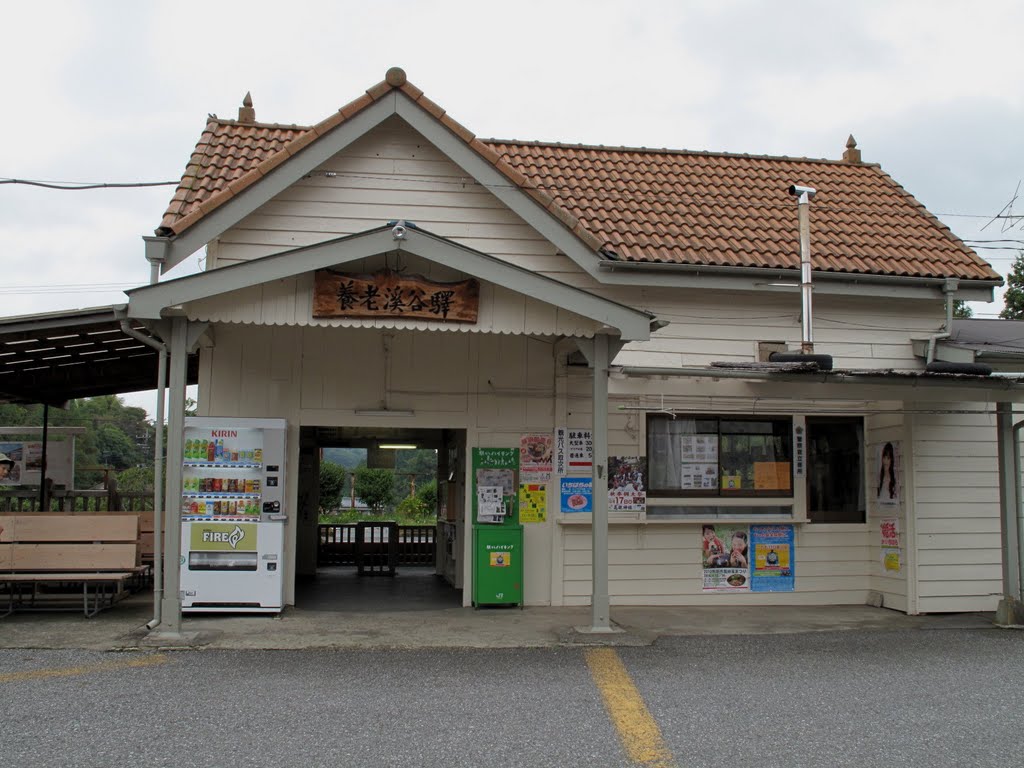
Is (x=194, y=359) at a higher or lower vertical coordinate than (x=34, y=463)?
higher

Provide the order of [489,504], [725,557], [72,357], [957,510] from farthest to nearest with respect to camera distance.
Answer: [72,357]
[725,557]
[957,510]
[489,504]

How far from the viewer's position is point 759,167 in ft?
44.2

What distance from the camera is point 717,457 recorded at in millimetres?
10805

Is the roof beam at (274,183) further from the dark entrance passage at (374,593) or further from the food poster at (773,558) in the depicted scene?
the food poster at (773,558)

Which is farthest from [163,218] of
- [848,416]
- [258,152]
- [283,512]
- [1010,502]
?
[1010,502]

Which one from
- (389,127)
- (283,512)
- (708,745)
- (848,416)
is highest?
(389,127)

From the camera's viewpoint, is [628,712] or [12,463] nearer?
[628,712]

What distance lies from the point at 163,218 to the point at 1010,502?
9578mm

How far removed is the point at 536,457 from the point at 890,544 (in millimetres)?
4446

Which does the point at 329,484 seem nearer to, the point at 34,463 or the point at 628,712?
the point at 34,463

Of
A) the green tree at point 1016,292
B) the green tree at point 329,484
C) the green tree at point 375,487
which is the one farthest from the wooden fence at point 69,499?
the green tree at point 1016,292

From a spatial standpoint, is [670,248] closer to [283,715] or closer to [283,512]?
[283,512]

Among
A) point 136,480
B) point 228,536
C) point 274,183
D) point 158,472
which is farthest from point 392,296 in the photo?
point 136,480

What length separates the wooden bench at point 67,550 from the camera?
9344mm
